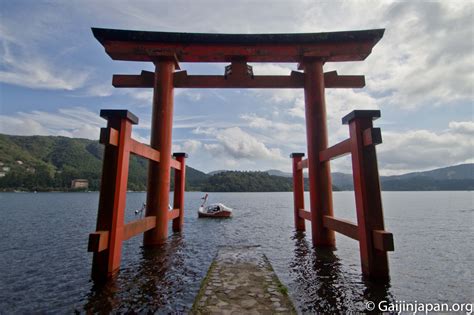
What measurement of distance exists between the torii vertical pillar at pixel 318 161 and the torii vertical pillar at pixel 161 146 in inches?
181

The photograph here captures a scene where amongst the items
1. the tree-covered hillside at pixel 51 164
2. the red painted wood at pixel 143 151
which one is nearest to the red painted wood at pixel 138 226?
the red painted wood at pixel 143 151

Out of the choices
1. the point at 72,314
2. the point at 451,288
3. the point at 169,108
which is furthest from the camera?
the point at 169,108

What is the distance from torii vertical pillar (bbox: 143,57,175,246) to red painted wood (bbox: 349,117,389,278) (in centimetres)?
549

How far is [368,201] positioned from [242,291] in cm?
294

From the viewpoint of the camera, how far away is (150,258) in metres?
6.46

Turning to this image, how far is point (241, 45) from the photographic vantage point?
7.48 m

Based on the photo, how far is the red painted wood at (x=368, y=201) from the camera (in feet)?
14.5

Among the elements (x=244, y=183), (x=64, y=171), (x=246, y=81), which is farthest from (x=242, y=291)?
(x=64, y=171)

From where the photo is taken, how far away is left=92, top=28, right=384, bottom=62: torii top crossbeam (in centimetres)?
709

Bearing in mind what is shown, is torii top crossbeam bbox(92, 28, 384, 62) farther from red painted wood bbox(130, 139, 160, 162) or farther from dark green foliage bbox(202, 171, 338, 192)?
dark green foliage bbox(202, 171, 338, 192)

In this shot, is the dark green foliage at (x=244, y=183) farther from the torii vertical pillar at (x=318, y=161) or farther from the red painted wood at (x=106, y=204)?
the red painted wood at (x=106, y=204)

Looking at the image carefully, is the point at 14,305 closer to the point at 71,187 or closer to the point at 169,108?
the point at 169,108

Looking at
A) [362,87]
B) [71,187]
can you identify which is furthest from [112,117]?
[71,187]

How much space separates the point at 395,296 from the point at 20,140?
168m
